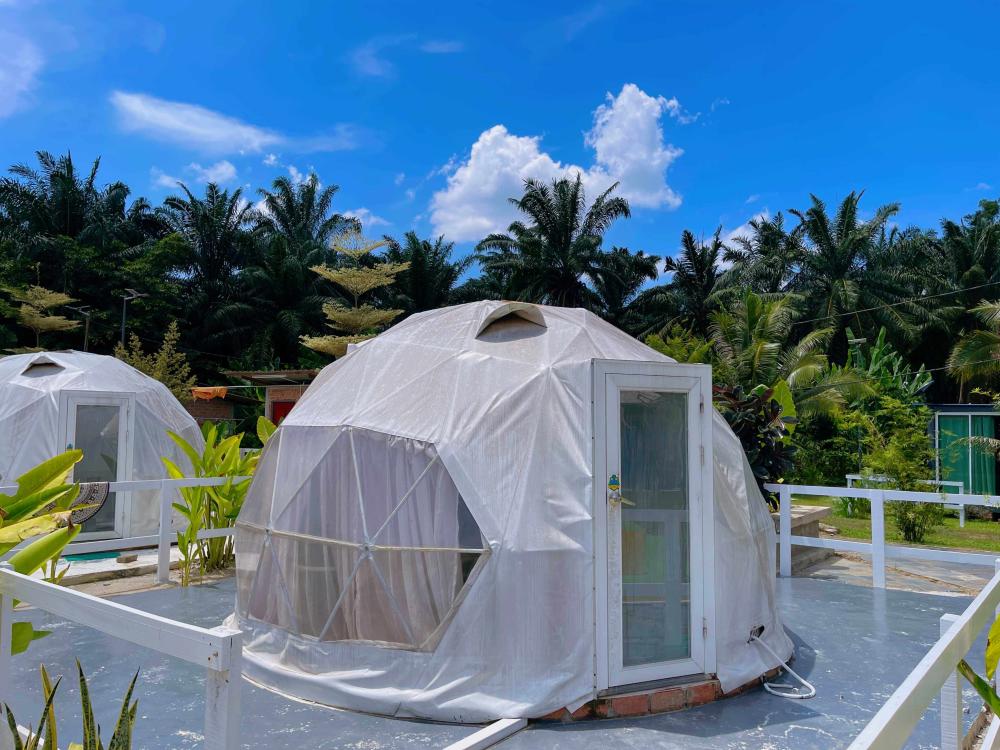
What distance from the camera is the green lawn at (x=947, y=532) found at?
13734mm

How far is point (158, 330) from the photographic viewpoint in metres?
33.3

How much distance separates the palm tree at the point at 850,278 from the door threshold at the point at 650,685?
30.3 meters

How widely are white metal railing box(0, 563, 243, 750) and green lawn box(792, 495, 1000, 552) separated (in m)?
13.7

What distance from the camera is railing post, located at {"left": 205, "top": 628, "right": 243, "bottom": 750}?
2.34 meters

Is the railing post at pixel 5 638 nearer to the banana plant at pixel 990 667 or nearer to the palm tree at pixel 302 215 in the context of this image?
the banana plant at pixel 990 667

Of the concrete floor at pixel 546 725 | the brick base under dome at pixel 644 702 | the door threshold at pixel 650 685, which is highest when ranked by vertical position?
the door threshold at pixel 650 685

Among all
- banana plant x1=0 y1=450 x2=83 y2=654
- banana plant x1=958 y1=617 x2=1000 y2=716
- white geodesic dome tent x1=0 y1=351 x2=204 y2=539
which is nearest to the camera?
banana plant x1=958 y1=617 x2=1000 y2=716

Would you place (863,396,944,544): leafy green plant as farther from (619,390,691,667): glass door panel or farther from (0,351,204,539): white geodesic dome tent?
(0,351,204,539): white geodesic dome tent

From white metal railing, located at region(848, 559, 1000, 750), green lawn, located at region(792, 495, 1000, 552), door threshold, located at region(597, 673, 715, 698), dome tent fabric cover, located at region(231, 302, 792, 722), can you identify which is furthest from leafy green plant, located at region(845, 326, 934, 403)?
white metal railing, located at region(848, 559, 1000, 750)

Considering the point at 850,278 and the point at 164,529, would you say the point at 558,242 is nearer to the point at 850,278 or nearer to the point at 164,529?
the point at 850,278

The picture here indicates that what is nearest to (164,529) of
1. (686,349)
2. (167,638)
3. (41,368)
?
(41,368)

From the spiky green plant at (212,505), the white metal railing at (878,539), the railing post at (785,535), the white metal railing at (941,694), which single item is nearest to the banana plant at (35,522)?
the white metal railing at (941,694)

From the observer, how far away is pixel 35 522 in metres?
3.02

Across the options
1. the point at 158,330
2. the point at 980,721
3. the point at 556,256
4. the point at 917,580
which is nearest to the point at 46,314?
the point at 158,330
